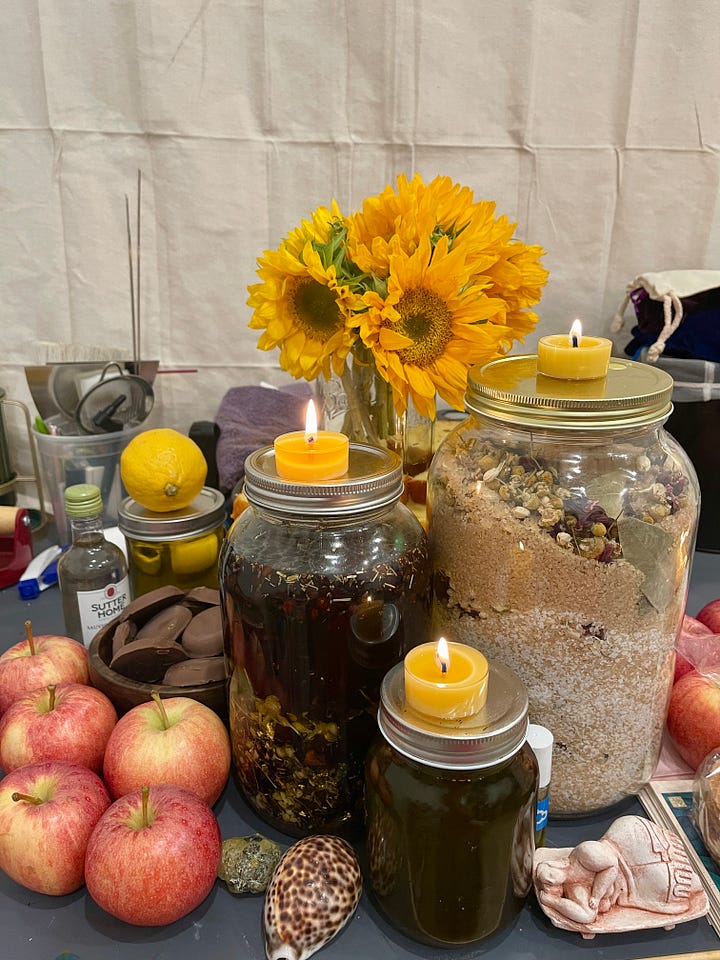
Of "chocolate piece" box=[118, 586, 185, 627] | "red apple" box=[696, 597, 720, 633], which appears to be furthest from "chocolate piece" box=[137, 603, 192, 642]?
"red apple" box=[696, 597, 720, 633]

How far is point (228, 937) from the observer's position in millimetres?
569

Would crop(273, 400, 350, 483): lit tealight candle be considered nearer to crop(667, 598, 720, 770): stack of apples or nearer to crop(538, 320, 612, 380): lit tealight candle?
crop(538, 320, 612, 380): lit tealight candle

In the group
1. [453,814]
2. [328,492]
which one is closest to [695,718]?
[453,814]

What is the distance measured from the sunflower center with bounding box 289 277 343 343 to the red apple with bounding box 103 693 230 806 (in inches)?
13.5

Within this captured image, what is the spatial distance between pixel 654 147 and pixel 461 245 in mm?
717

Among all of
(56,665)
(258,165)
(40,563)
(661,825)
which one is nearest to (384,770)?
(661,825)

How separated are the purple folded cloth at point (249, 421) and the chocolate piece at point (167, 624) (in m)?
0.34

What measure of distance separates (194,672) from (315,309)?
345mm

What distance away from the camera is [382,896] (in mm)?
573

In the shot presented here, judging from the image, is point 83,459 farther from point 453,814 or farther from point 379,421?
point 453,814

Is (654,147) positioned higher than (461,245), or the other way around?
(654,147)

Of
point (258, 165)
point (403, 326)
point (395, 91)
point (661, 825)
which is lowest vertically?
point (661, 825)

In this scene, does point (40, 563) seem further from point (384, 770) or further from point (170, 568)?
point (384, 770)

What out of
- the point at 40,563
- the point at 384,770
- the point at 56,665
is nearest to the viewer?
the point at 384,770
